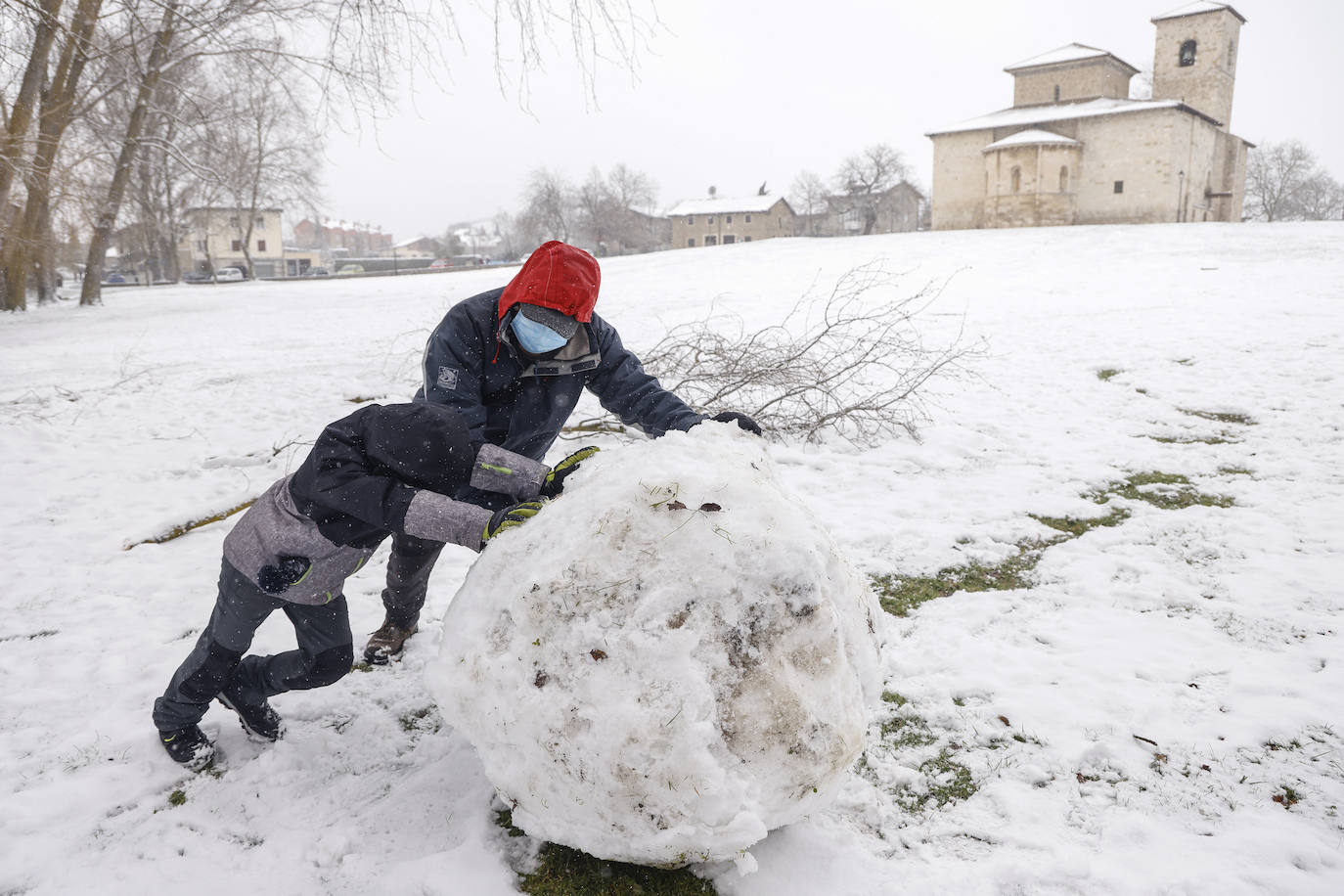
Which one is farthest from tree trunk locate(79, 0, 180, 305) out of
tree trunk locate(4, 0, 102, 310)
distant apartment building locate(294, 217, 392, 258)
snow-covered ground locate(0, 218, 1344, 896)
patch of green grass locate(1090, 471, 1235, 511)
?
distant apartment building locate(294, 217, 392, 258)

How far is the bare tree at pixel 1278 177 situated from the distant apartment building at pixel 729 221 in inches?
1426

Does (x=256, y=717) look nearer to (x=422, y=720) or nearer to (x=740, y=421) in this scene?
(x=422, y=720)

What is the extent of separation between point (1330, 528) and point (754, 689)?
4.80 m

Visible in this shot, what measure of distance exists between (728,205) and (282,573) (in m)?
70.7

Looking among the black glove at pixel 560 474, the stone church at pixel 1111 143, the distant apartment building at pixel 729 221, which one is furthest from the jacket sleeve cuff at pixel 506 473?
the distant apartment building at pixel 729 221

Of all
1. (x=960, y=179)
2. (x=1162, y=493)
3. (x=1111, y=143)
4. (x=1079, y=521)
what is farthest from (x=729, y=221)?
(x=1079, y=521)

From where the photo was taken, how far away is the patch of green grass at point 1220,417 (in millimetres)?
7266

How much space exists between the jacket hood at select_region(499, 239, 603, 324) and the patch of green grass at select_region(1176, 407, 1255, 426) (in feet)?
23.6

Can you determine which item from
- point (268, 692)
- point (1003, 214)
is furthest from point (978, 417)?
point (1003, 214)

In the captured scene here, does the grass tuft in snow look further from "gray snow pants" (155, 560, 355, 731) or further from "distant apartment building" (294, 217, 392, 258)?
"distant apartment building" (294, 217, 392, 258)

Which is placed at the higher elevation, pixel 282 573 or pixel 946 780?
pixel 282 573

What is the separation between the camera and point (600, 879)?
7.52 ft

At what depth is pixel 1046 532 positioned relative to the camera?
16.2 ft

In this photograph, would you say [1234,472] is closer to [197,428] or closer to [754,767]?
[754,767]
